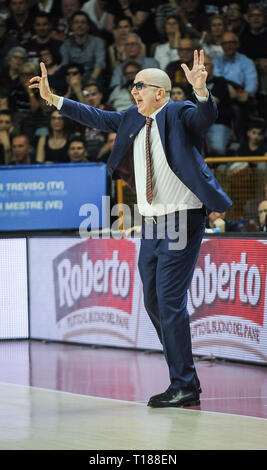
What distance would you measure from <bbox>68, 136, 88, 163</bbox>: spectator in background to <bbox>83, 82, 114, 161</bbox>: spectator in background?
130 millimetres

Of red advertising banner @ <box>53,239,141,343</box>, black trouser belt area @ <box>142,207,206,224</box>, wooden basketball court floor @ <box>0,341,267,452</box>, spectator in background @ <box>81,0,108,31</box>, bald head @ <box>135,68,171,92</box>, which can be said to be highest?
spectator in background @ <box>81,0,108,31</box>

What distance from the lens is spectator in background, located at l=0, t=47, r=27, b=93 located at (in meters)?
13.8

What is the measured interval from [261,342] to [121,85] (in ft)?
19.7

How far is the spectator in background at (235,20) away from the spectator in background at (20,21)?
314 centimetres

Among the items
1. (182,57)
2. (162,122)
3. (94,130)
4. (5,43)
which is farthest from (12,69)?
(162,122)

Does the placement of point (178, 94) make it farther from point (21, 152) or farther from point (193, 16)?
point (21, 152)

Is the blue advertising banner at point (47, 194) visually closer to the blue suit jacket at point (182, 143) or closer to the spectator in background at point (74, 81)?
the spectator in background at point (74, 81)

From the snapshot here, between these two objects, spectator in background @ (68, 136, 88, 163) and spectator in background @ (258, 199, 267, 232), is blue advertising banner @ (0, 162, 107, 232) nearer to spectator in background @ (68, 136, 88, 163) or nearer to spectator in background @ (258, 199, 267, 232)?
spectator in background @ (68, 136, 88, 163)

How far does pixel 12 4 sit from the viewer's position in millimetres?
14500

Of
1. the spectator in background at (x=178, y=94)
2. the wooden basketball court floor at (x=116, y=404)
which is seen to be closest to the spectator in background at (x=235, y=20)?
the spectator in background at (x=178, y=94)

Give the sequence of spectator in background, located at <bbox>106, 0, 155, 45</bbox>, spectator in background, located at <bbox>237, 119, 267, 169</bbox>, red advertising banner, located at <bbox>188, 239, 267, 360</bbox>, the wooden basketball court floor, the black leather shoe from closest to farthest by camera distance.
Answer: the wooden basketball court floor, the black leather shoe, red advertising banner, located at <bbox>188, 239, 267, 360</bbox>, spectator in background, located at <bbox>237, 119, 267, 169</bbox>, spectator in background, located at <bbox>106, 0, 155, 45</bbox>

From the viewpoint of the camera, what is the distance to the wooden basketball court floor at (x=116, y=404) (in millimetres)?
5004

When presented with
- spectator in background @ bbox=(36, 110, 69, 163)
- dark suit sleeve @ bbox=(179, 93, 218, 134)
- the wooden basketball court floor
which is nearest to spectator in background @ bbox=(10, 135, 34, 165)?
spectator in background @ bbox=(36, 110, 69, 163)

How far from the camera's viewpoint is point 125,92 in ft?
42.6
